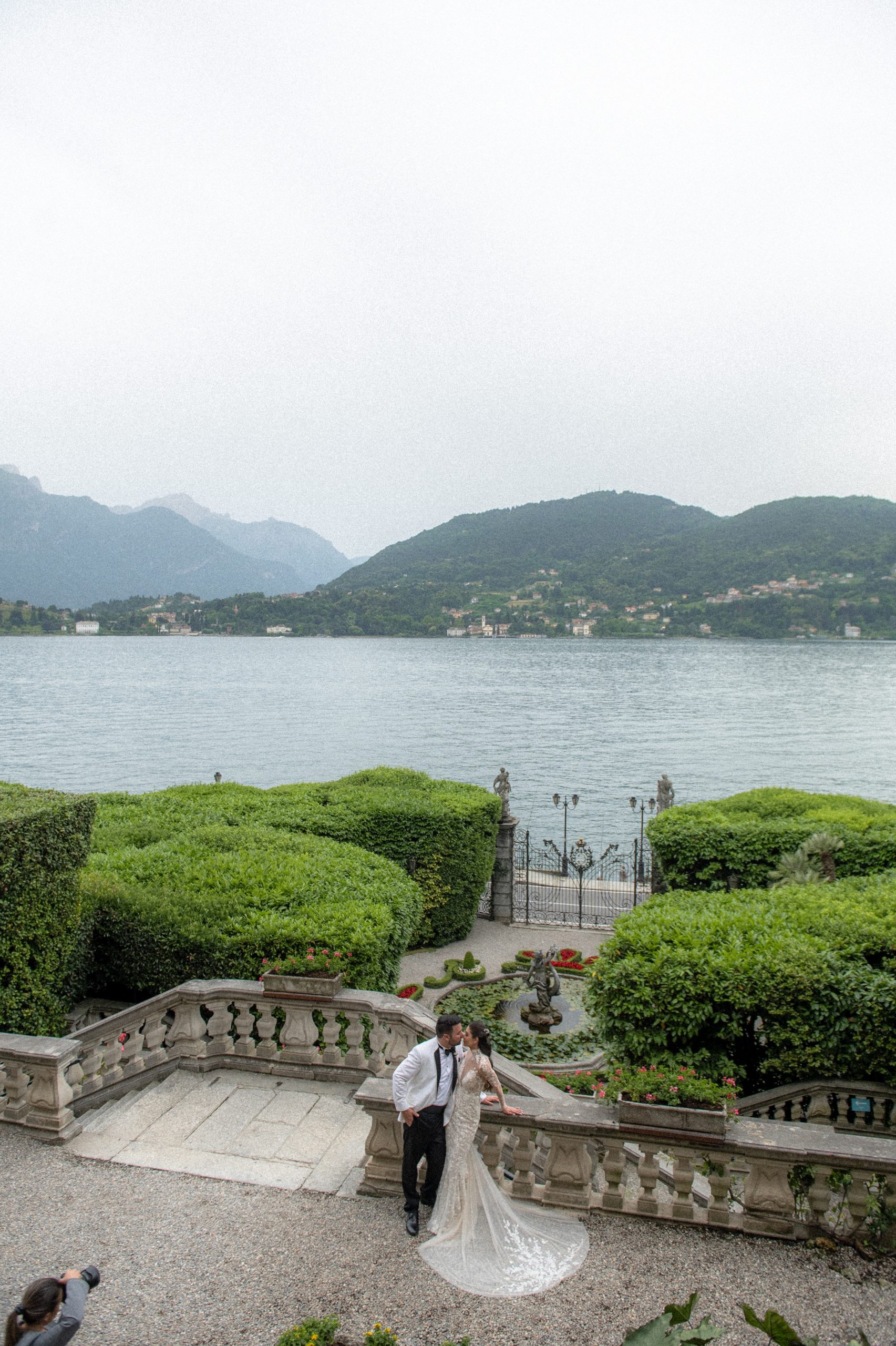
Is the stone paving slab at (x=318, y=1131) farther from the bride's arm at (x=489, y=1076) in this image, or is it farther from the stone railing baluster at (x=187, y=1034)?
the bride's arm at (x=489, y=1076)

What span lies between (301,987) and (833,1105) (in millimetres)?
6219

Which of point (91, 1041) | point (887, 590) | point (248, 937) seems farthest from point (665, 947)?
point (887, 590)

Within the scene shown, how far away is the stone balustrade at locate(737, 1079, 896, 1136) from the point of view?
8.76 m

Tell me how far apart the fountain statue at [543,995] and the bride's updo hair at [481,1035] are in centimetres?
1072

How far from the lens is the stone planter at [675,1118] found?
618 cm

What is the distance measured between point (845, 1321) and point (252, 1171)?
4800 mm

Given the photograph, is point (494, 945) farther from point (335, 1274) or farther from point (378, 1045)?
point (335, 1274)

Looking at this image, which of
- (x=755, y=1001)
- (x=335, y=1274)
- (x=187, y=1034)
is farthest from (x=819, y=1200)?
(x=187, y=1034)

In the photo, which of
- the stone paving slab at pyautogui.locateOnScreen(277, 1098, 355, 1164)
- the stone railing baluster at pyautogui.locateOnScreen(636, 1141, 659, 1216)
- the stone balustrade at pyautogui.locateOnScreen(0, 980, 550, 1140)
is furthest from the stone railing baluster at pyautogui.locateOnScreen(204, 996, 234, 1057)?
the stone railing baluster at pyautogui.locateOnScreen(636, 1141, 659, 1216)

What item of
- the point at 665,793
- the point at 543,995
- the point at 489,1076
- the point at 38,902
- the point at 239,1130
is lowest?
the point at 543,995

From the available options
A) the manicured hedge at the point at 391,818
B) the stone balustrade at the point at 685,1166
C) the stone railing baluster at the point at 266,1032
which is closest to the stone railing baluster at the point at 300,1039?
the stone railing baluster at the point at 266,1032

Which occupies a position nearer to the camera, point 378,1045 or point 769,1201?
point 769,1201

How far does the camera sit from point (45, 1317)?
4391 millimetres

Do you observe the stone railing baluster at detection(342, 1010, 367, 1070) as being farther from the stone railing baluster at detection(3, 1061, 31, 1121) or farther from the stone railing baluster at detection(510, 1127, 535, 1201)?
the stone railing baluster at detection(3, 1061, 31, 1121)
